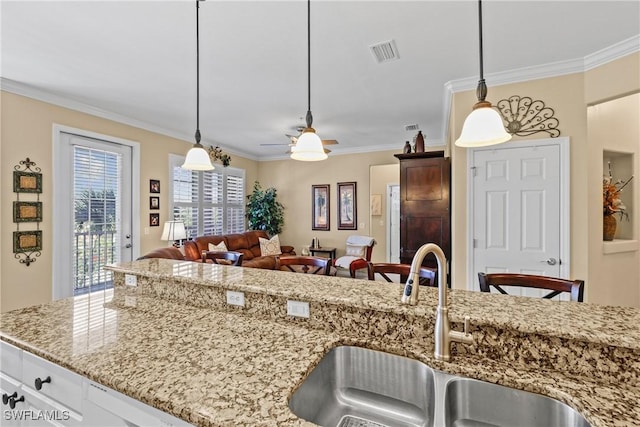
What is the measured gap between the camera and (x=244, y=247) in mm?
5887

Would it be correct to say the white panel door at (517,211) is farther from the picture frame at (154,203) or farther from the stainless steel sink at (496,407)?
the picture frame at (154,203)

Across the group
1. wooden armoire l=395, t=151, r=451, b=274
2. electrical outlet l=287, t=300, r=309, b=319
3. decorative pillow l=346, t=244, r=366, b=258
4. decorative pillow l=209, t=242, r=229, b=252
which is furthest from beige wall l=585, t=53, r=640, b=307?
decorative pillow l=209, t=242, r=229, b=252

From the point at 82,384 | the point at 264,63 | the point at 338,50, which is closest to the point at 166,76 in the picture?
the point at 264,63

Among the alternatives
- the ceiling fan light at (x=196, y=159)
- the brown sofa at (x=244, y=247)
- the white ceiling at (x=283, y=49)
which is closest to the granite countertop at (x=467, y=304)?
the ceiling fan light at (x=196, y=159)

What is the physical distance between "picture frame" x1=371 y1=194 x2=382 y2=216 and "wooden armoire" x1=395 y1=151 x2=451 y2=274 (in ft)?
6.86

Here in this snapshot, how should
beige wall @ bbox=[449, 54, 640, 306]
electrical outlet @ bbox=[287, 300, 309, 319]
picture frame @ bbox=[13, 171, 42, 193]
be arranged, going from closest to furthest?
1. electrical outlet @ bbox=[287, 300, 309, 319]
2. beige wall @ bbox=[449, 54, 640, 306]
3. picture frame @ bbox=[13, 171, 42, 193]

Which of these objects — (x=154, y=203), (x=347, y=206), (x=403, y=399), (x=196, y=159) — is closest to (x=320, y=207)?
(x=347, y=206)

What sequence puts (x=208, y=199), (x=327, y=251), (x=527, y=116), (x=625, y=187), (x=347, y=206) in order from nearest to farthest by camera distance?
(x=527, y=116), (x=625, y=187), (x=208, y=199), (x=327, y=251), (x=347, y=206)

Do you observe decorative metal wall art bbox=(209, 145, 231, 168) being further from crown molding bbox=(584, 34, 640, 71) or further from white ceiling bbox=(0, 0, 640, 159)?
crown molding bbox=(584, 34, 640, 71)

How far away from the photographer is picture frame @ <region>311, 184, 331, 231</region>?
6676mm

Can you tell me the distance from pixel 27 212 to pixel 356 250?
4.71 meters

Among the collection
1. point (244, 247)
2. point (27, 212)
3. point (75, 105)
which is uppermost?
point (75, 105)

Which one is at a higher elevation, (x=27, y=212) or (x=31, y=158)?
(x=31, y=158)

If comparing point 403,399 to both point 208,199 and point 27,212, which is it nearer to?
point 27,212
